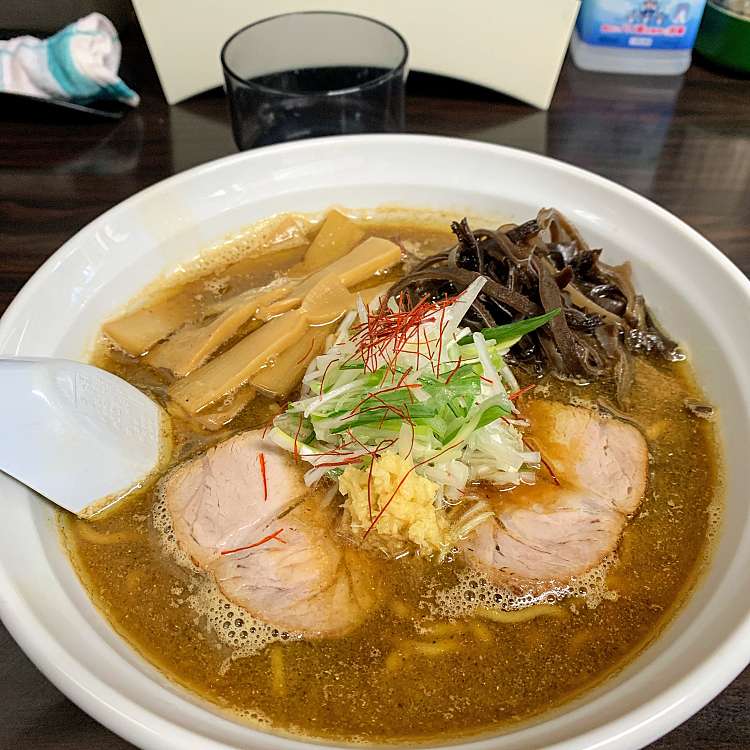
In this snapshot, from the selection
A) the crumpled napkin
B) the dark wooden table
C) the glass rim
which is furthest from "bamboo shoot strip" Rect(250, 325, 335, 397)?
the crumpled napkin

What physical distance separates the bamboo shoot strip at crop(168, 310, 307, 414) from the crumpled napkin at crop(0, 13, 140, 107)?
48.4 inches

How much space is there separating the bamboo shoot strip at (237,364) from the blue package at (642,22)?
165 cm

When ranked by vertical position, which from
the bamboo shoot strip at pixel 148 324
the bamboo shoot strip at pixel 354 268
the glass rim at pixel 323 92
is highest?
the glass rim at pixel 323 92

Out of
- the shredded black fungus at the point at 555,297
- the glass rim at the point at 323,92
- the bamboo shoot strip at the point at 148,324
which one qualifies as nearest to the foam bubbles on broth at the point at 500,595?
the shredded black fungus at the point at 555,297

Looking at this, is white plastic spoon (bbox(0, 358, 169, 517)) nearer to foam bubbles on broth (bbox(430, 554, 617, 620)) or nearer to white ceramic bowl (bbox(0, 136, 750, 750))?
white ceramic bowl (bbox(0, 136, 750, 750))

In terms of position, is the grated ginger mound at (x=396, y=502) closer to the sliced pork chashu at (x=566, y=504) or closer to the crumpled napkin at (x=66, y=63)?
the sliced pork chashu at (x=566, y=504)

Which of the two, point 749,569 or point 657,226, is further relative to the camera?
point 657,226

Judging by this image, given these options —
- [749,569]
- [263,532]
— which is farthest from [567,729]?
[263,532]

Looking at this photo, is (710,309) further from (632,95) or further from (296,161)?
(632,95)

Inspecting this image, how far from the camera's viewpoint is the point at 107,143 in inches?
91.7

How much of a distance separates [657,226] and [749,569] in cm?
84

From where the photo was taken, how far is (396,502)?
4.00 ft

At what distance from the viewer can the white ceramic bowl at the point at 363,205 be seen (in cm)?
94

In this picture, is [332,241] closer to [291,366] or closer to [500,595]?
[291,366]
